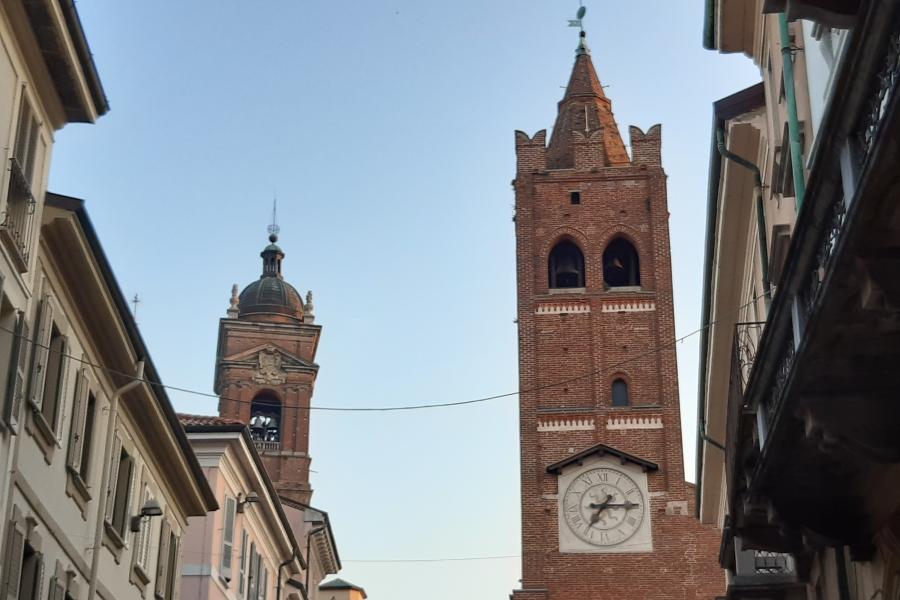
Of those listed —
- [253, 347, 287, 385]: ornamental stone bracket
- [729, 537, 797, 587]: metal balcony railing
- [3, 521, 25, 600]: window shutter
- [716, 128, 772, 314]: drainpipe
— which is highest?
[253, 347, 287, 385]: ornamental stone bracket

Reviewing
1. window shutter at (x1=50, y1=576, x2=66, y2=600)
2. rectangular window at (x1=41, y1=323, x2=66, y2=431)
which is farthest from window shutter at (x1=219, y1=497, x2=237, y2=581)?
rectangular window at (x1=41, y1=323, x2=66, y2=431)

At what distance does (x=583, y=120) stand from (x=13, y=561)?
36.5m

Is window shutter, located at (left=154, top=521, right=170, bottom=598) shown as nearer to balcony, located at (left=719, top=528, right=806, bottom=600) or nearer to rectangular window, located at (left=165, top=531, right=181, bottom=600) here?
rectangular window, located at (left=165, top=531, right=181, bottom=600)

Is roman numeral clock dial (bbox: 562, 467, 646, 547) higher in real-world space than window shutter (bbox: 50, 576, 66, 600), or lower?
higher

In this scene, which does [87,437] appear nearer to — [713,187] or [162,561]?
[162,561]

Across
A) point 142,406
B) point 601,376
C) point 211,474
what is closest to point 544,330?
point 601,376

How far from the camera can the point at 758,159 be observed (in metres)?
15.7

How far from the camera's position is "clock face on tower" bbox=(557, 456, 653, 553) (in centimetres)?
3947

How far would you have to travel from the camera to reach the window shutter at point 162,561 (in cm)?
1952

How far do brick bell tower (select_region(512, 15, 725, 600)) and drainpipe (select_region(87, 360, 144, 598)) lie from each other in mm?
23425

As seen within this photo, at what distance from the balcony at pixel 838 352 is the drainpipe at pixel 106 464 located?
690cm

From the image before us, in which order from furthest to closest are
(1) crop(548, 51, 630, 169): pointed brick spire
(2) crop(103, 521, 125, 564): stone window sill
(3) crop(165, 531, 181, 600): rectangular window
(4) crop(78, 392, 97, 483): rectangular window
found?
(1) crop(548, 51, 630, 169): pointed brick spire < (3) crop(165, 531, 181, 600): rectangular window < (2) crop(103, 521, 125, 564): stone window sill < (4) crop(78, 392, 97, 483): rectangular window

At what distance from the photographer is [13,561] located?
12492 mm

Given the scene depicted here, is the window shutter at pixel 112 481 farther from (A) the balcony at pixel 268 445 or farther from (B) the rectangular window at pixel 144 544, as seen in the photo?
(A) the balcony at pixel 268 445
